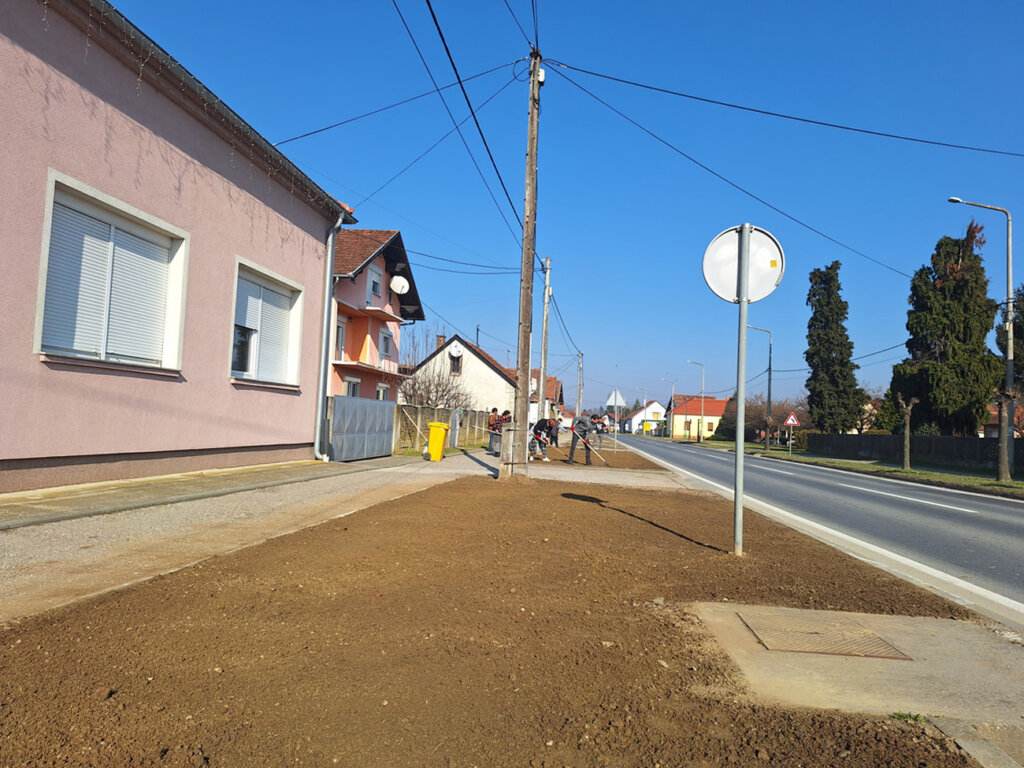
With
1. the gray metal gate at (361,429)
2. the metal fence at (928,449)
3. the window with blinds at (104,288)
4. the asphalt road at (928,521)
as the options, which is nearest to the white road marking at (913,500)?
the asphalt road at (928,521)

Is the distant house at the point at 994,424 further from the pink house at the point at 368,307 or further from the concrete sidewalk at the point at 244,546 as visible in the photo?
the concrete sidewalk at the point at 244,546

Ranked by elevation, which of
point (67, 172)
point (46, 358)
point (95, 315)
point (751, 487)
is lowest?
point (751, 487)

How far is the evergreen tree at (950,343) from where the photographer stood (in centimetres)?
3494

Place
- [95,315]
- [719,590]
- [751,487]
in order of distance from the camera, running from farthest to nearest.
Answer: [751,487] < [95,315] < [719,590]

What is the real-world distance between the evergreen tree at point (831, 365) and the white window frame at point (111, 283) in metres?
49.9

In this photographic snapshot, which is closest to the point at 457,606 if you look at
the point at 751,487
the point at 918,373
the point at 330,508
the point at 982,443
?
the point at 330,508

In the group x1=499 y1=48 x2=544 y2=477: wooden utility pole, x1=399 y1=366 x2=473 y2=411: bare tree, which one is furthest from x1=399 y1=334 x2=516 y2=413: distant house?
x1=499 y1=48 x2=544 y2=477: wooden utility pole

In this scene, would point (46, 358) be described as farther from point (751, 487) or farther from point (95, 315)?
point (751, 487)

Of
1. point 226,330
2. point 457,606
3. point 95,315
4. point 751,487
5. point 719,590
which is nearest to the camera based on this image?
point 457,606

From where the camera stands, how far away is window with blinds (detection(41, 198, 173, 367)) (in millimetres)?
8758

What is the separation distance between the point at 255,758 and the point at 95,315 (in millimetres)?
8671

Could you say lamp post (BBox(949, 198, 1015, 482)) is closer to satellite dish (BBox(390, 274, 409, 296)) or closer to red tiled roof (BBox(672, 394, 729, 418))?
satellite dish (BBox(390, 274, 409, 296))

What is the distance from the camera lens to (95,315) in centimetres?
945

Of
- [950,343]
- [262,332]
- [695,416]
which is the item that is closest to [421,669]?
[262,332]
